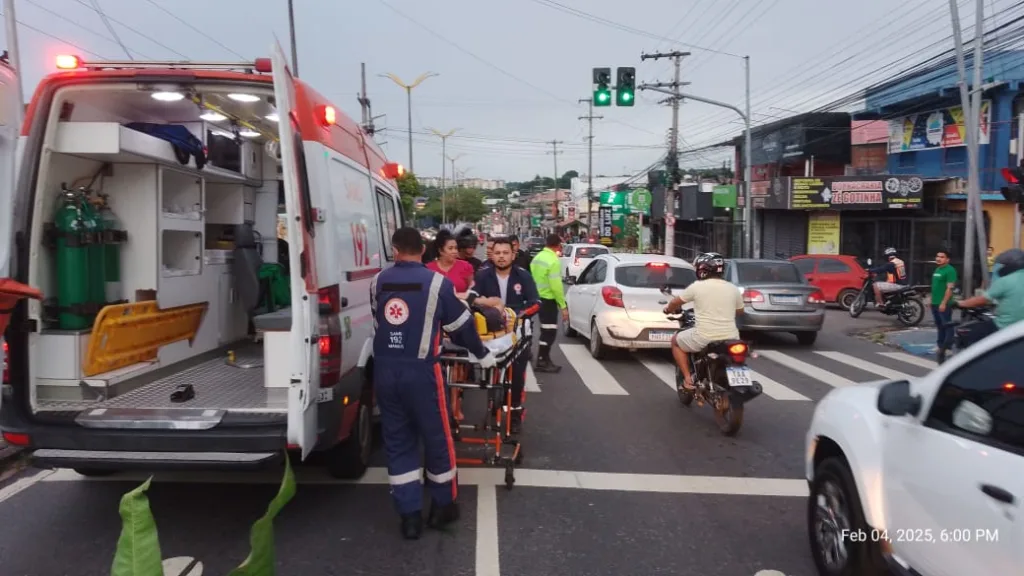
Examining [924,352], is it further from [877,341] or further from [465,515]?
[465,515]

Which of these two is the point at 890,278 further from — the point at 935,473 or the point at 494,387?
the point at 935,473

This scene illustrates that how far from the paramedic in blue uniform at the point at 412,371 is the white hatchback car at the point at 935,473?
2.11 meters

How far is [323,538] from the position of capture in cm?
468

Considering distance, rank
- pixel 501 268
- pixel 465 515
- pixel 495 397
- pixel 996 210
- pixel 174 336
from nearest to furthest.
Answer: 1. pixel 465 515
2. pixel 495 397
3. pixel 174 336
4. pixel 501 268
5. pixel 996 210

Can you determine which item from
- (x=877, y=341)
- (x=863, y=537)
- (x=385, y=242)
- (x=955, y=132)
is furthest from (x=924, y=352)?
(x=955, y=132)

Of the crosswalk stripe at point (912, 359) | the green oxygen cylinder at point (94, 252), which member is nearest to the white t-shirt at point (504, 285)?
the green oxygen cylinder at point (94, 252)

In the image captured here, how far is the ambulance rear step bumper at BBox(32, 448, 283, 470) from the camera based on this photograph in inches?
171

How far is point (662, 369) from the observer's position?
36.1 ft

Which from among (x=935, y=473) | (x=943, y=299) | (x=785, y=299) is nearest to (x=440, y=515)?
(x=935, y=473)

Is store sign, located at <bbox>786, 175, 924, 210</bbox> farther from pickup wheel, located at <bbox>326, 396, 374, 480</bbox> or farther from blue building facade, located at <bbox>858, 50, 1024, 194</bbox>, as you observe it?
pickup wheel, located at <bbox>326, 396, 374, 480</bbox>

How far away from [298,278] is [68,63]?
181 cm

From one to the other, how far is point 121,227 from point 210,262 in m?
1.31

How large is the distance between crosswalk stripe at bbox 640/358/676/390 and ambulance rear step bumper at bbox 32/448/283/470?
20.5 ft

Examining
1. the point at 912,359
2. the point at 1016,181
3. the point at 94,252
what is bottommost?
the point at 912,359
